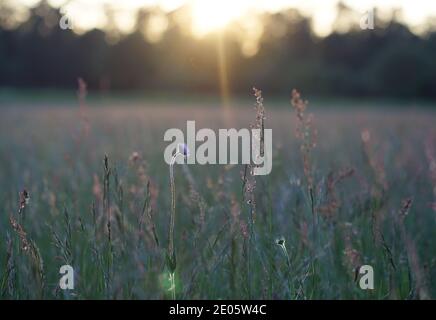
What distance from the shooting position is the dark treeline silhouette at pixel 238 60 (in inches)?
1640

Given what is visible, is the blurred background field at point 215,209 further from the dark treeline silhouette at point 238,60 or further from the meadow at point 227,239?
the dark treeline silhouette at point 238,60

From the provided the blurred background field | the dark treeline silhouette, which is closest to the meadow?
the blurred background field

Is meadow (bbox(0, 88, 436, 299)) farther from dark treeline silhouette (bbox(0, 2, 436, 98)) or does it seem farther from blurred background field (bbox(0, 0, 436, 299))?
dark treeline silhouette (bbox(0, 2, 436, 98))

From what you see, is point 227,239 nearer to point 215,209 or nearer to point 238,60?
point 215,209

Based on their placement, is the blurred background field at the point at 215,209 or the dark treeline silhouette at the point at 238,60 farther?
the dark treeline silhouette at the point at 238,60

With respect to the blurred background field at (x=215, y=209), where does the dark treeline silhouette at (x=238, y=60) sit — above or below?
above

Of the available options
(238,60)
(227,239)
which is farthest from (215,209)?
(238,60)

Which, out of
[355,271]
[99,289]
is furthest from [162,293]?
[355,271]

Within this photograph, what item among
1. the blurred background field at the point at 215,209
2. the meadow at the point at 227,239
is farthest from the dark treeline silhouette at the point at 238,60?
the meadow at the point at 227,239

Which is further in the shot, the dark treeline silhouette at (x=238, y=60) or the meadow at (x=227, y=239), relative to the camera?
the dark treeline silhouette at (x=238, y=60)

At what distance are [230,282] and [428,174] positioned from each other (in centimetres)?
277

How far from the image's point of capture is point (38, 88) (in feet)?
166

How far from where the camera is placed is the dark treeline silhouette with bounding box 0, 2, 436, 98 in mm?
41656
